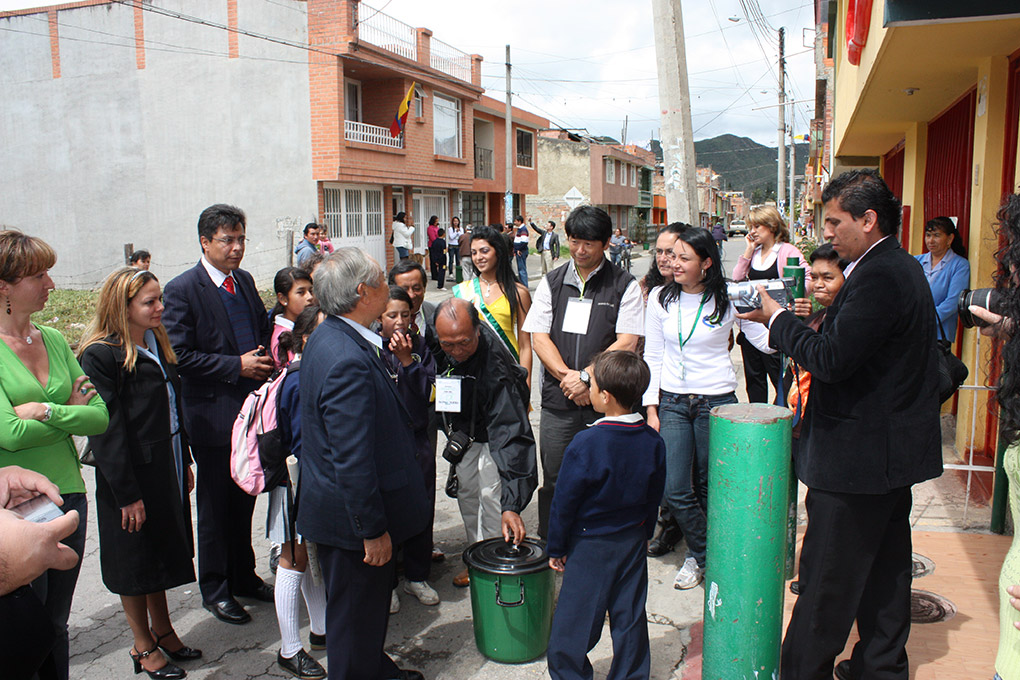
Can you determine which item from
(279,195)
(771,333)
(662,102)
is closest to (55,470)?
(771,333)

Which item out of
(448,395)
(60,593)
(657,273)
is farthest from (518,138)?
(60,593)

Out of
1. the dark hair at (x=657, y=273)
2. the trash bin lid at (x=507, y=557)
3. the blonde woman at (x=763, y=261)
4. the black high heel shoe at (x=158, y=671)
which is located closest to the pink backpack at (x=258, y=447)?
the black high heel shoe at (x=158, y=671)

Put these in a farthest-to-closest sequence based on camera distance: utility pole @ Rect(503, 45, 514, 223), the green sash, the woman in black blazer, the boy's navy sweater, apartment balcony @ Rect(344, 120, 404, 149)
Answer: utility pole @ Rect(503, 45, 514, 223), apartment balcony @ Rect(344, 120, 404, 149), the green sash, the woman in black blazer, the boy's navy sweater

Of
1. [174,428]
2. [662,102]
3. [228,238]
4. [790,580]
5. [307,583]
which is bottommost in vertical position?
[790,580]

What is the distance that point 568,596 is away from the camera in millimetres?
2994

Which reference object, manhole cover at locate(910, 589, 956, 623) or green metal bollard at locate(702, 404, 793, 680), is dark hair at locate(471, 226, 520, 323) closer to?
green metal bollard at locate(702, 404, 793, 680)

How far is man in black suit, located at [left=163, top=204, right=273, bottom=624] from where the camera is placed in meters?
3.92

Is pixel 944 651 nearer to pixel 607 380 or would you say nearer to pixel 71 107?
pixel 607 380

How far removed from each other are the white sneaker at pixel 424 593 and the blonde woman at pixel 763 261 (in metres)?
2.89

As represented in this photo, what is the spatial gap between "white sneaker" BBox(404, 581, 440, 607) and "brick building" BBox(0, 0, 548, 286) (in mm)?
15635

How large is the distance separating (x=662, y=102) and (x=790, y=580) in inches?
142

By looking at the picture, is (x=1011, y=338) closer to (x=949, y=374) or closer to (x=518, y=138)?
(x=949, y=374)

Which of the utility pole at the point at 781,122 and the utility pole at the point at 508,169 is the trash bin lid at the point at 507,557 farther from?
the utility pole at the point at 781,122

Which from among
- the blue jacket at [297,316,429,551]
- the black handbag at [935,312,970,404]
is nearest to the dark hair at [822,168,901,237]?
the black handbag at [935,312,970,404]
